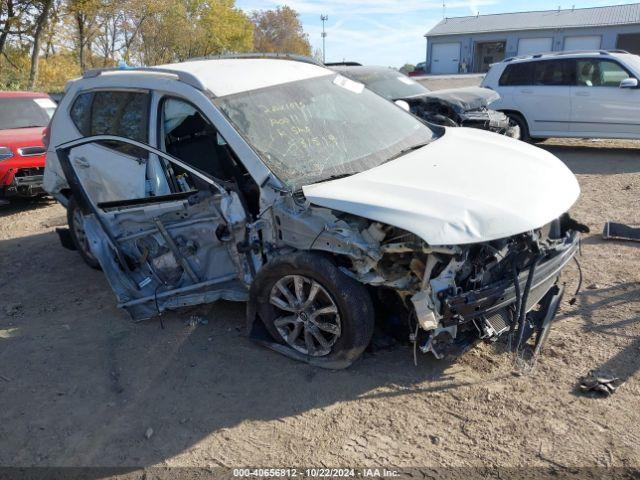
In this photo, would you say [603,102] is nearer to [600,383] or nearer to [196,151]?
[600,383]

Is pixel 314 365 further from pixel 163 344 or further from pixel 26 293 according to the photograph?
pixel 26 293

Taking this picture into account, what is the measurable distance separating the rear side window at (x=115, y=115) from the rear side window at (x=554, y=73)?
851 centimetres

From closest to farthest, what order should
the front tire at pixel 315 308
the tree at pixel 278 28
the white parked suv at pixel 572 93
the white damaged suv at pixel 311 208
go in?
the white damaged suv at pixel 311 208 < the front tire at pixel 315 308 < the white parked suv at pixel 572 93 < the tree at pixel 278 28

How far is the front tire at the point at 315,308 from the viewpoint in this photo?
329 centimetres

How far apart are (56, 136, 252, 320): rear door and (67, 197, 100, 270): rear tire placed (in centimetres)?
89

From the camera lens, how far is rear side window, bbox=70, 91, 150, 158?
169 inches

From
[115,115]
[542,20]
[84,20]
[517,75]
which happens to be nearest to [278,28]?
[542,20]

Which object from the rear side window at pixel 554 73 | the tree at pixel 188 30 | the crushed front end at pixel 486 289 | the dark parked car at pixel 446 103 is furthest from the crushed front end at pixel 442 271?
the tree at pixel 188 30

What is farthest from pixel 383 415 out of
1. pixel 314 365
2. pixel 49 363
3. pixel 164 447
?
pixel 49 363

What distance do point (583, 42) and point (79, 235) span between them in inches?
1873

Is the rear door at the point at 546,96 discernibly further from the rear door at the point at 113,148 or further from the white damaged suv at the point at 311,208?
the rear door at the point at 113,148

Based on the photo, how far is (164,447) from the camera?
299 cm

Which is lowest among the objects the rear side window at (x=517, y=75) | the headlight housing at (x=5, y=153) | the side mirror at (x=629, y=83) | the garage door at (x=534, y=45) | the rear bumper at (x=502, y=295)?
the rear bumper at (x=502, y=295)

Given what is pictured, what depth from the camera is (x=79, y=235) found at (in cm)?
562
